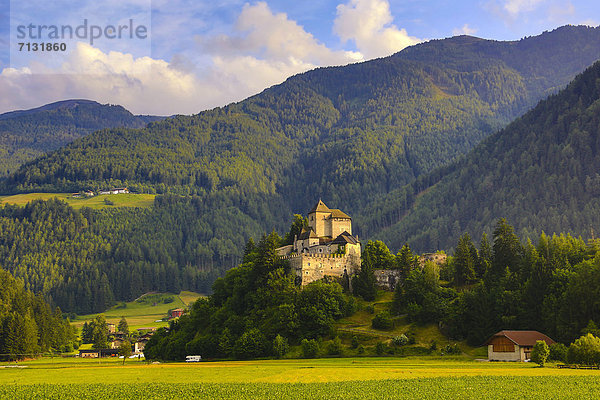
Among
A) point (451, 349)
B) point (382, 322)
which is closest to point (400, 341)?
point (382, 322)

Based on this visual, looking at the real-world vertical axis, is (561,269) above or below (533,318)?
above

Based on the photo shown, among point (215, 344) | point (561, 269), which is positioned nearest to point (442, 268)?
point (561, 269)

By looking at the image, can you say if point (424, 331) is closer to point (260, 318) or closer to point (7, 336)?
point (260, 318)

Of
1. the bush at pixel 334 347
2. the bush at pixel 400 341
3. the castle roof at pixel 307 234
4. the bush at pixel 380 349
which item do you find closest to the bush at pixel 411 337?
the bush at pixel 400 341

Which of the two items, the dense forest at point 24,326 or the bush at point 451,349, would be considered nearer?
the bush at point 451,349

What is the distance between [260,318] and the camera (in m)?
133

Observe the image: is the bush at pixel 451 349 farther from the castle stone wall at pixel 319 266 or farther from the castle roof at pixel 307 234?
the castle roof at pixel 307 234

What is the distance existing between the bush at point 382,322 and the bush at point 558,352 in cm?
3255

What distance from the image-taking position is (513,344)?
4043 inches

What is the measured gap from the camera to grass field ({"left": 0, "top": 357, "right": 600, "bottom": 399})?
6344 cm

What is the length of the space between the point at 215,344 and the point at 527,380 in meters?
72.5

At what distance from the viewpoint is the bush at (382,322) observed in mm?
123500

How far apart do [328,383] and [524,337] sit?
149 ft

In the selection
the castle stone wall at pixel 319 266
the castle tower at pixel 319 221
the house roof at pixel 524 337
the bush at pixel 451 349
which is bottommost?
the bush at pixel 451 349
